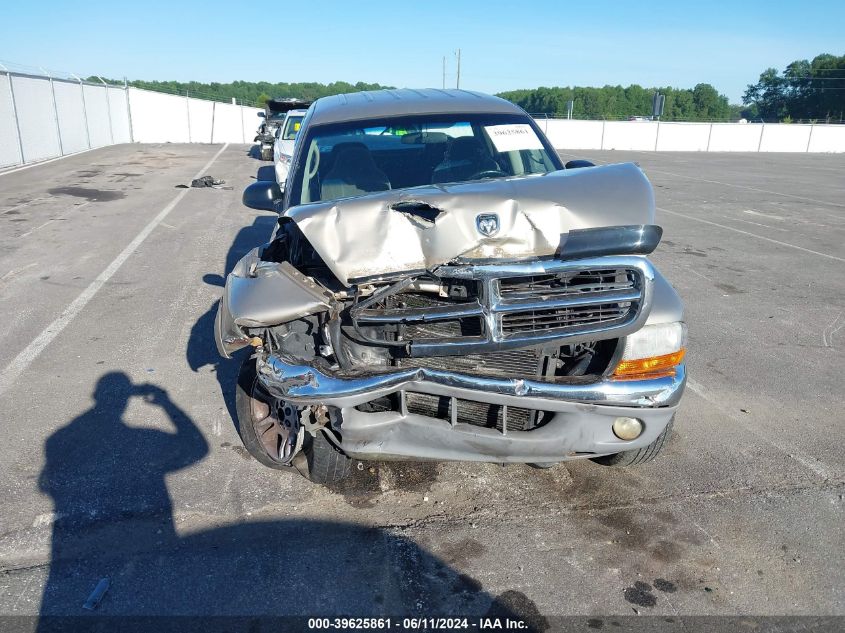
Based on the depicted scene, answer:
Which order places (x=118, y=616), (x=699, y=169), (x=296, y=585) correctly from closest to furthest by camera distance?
(x=118, y=616) → (x=296, y=585) → (x=699, y=169)

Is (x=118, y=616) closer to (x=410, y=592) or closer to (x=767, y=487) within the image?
(x=410, y=592)

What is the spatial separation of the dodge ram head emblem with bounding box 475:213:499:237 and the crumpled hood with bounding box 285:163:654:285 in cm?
1

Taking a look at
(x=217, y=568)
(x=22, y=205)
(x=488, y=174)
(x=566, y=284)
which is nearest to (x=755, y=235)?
(x=488, y=174)

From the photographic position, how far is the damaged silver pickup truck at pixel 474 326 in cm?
291

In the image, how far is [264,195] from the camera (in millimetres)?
4703

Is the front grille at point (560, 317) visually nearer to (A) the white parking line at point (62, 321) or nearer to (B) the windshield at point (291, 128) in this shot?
(A) the white parking line at point (62, 321)

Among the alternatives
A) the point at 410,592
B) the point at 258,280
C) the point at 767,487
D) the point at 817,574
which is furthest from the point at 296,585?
the point at 767,487

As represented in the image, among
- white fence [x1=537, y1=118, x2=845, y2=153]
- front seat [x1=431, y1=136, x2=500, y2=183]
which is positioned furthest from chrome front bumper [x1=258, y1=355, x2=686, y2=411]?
white fence [x1=537, y1=118, x2=845, y2=153]

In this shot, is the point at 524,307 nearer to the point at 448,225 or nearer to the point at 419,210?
the point at 448,225

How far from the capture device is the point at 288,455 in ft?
11.6

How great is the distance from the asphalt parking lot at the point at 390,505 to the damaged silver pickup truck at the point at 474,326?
41 cm

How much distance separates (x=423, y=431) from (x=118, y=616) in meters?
1.41

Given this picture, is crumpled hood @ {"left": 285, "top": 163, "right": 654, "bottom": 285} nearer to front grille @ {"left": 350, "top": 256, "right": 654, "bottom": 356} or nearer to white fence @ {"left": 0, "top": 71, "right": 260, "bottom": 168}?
front grille @ {"left": 350, "top": 256, "right": 654, "bottom": 356}

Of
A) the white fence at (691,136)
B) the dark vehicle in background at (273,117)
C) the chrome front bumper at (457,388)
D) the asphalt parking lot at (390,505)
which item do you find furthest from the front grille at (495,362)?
the white fence at (691,136)
